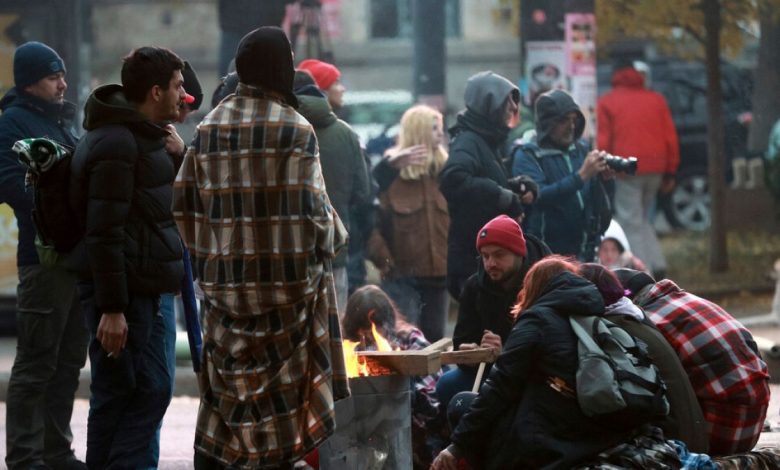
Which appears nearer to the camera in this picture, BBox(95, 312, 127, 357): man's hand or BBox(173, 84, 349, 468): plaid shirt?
BBox(173, 84, 349, 468): plaid shirt

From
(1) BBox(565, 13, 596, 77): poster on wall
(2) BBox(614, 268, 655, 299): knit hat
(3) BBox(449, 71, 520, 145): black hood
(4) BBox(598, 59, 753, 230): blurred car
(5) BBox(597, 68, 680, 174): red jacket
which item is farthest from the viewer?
(4) BBox(598, 59, 753, 230): blurred car

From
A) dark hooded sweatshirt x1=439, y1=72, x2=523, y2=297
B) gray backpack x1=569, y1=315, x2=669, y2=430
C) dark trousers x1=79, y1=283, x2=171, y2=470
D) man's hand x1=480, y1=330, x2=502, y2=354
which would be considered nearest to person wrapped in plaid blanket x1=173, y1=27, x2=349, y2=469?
dark trousers x1=79, y1=283, x2=171, y2=470

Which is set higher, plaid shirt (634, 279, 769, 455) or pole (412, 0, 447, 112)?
pole (412, 0, 447, 112)

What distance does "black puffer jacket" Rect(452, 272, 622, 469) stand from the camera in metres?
6.30

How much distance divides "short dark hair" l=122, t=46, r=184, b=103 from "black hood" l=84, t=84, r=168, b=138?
0.17 feet

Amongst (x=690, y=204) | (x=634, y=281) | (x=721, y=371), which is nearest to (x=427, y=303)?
(x=634, y=281)

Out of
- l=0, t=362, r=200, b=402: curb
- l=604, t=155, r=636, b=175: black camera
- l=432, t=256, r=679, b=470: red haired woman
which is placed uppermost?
l=604, t=155, r=636, b=175: black camera

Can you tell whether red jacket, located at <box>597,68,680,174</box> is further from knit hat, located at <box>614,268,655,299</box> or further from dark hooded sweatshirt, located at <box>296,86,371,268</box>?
knit hat, located at <box>614,268,655,299</box>

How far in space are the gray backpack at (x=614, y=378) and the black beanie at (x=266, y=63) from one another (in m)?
1.46

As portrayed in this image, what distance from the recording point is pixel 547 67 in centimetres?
1241

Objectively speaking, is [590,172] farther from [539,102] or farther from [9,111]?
[9,111]

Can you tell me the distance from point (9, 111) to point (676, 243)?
9378 mm

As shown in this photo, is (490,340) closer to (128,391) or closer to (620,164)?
(128,391)

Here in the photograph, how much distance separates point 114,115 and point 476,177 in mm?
3279
